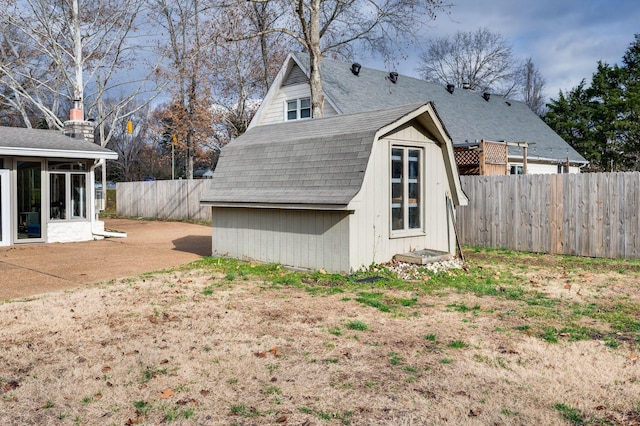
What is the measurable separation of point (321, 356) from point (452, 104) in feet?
75.9

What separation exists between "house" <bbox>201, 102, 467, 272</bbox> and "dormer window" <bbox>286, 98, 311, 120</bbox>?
33.2 feet

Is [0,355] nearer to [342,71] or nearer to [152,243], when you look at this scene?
[152,243]

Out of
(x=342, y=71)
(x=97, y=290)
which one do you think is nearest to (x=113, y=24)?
(x=342, y=71)

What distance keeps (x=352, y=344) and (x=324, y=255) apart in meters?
4.17

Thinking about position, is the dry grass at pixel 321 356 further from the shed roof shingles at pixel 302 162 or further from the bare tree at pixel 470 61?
the bare tree at pixel 470 61

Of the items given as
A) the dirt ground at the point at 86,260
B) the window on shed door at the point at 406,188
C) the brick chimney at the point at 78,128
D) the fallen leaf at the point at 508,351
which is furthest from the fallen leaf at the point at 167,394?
the brick chimney at the point at 78,128

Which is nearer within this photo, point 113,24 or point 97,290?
point 97,290

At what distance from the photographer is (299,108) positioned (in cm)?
2194

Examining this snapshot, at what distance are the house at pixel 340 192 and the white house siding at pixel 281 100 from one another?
10.2m

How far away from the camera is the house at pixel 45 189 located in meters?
14.9

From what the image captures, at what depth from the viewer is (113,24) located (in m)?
25.5

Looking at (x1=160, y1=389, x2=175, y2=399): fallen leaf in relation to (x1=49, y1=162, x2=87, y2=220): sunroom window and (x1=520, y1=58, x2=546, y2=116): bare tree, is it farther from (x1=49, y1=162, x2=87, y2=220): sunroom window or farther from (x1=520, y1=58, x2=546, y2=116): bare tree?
(x1=520, y1=58, x2=546, y2=116): bare tree

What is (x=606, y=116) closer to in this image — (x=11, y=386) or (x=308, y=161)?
(x=308, y=161)

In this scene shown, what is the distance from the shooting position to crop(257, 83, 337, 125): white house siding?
21.6 meters
